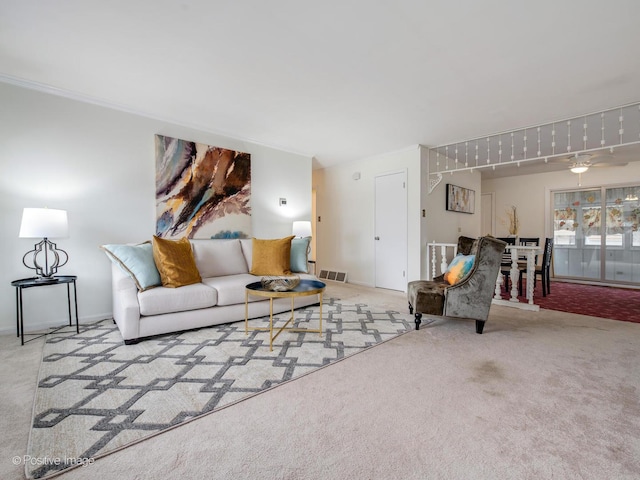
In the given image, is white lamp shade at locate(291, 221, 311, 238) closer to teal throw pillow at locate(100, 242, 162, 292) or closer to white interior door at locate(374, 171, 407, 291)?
white interior door at locate(374, 171, 407, 291)

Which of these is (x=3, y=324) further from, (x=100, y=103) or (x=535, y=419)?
(x=535, y=419)

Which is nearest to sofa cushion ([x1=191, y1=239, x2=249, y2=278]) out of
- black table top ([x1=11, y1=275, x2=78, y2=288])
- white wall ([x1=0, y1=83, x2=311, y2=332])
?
white wall ([x1=0, y1=83, x2=311, y2=332])

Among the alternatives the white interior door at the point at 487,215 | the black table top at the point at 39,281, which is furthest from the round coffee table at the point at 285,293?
the white interior door at the point at 487,215

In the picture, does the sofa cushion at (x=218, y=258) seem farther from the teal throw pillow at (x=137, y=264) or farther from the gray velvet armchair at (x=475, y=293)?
the gray velvet armchair at (x=475, y=293)

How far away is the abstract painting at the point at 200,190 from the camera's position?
3.64 metres

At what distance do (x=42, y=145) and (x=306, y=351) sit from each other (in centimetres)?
323

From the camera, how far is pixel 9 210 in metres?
2.77

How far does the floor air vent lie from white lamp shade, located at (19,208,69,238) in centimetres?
421

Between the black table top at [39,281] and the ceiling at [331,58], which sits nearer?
the ceiling at [331,58]

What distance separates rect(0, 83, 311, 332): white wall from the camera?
9.11 feet

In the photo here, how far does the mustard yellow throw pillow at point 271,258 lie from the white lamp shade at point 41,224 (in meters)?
1.85

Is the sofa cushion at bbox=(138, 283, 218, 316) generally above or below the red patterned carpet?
above

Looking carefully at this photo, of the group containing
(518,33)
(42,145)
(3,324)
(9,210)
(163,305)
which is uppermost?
(518,33)

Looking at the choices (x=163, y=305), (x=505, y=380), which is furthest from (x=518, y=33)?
(x=163, y=305)
